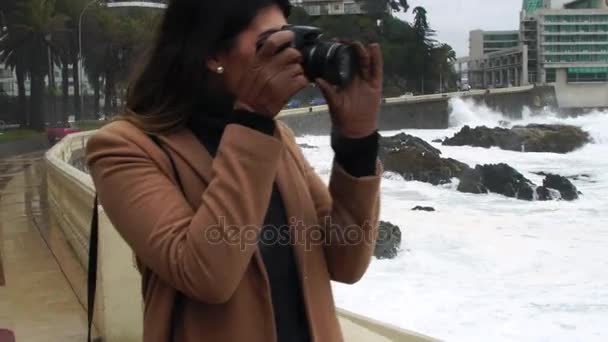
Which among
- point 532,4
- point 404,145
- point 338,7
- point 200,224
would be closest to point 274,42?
point 200,224

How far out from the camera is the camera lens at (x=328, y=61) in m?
1.26

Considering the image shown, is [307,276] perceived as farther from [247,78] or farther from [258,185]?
[247,78]

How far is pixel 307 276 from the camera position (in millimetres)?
1412

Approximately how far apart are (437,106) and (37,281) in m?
57.9

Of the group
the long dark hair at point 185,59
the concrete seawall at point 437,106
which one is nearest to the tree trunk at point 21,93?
the concrete seawall at point 437,106

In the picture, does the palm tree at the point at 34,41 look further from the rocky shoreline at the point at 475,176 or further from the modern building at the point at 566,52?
the modern building at the point at 566,52

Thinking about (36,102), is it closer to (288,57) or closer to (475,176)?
(475,176)

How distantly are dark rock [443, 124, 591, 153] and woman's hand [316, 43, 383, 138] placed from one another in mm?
42551

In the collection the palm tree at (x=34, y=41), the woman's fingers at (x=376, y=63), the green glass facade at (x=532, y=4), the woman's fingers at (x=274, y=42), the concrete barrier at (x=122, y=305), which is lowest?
the concrete barrier at (x=122, y=305)

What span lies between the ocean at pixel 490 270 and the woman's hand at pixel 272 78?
232 cm

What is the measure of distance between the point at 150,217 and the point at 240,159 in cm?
17

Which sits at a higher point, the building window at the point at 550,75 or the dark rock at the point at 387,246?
the building window at the point at 550,75

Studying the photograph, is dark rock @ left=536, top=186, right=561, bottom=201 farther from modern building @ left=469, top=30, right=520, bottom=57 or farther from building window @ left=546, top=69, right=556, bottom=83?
modern building @ left=469, top=30, right=520, bottom=57

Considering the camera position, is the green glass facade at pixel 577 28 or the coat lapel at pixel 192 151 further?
the green glass facade at pixel 577 28
